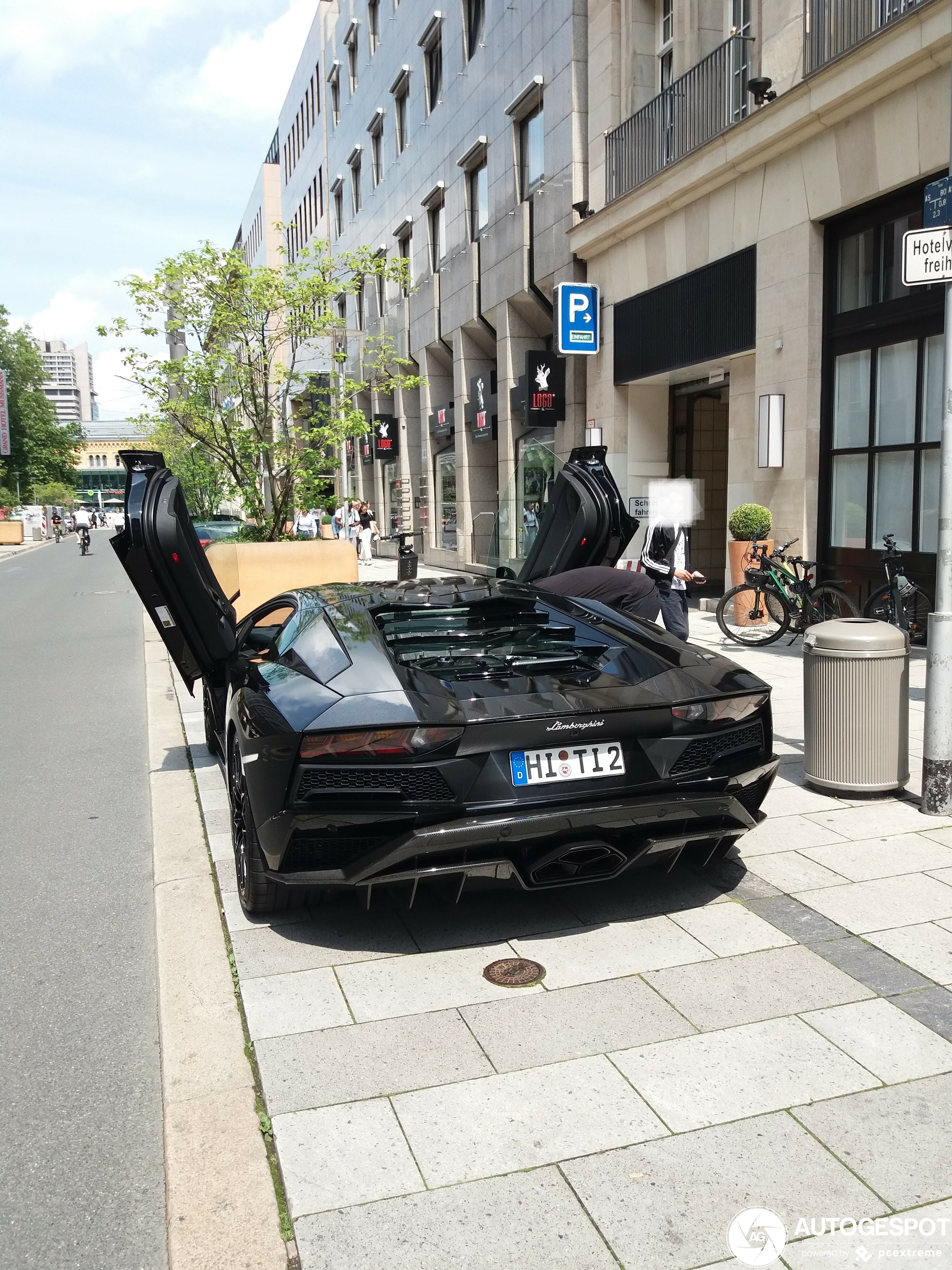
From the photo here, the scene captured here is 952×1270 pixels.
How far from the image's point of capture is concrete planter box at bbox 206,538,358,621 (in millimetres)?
12891

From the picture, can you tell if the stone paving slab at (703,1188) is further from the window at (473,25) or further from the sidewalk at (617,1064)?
the window at (473,25)

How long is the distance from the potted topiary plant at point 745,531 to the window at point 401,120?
2156 centimetres

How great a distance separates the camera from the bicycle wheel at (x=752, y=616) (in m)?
11.5

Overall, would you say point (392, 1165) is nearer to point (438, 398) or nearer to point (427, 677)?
point (427, 677)

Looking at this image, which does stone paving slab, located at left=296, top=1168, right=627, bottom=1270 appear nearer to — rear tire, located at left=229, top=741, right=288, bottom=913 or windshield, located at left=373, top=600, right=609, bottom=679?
rear tire, located at left=229, top=741, right=288, bottom=913

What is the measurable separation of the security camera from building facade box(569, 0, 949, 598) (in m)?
0.04

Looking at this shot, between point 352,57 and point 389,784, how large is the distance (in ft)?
131

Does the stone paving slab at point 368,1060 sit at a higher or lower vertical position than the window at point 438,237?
lower

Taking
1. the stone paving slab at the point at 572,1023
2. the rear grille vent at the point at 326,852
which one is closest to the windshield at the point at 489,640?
the rear grille vent at the point at 326,852

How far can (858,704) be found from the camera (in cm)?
557

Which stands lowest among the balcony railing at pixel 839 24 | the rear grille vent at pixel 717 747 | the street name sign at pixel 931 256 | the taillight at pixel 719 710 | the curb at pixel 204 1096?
the curb at pixel 204 1096

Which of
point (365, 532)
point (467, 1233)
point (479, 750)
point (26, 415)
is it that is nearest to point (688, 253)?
point (479, 750)

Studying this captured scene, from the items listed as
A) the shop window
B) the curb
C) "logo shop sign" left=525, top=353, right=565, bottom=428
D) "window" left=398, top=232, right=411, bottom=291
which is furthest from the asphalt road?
"window" left=398, top=232, right=411, bottom=291

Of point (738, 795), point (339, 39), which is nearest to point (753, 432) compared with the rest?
point (738, 795)
